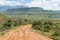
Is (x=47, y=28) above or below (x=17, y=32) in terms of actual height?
below

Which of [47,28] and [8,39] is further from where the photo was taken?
[47,28]

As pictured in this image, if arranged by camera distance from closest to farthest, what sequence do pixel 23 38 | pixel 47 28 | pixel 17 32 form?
pixel 23 38 → pixel 17 32 → pixel 47 28

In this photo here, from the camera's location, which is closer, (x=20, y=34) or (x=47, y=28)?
(x=20, y=34)

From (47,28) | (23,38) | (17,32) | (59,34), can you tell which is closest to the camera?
(23,38)

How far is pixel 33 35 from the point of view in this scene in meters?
29.7

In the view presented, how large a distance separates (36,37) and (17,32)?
2.66 m

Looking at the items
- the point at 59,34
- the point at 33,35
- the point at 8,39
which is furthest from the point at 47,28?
the point at 8,39

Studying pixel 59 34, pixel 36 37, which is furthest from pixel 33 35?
pixel 59 34

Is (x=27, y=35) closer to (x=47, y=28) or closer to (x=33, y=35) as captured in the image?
(x=33, y=35)

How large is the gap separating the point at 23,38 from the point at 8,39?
6.05 ft

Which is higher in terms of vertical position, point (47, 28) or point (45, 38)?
point (45, 38)

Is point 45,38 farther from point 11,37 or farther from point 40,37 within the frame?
point 11,37

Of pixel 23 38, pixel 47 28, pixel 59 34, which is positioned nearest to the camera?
pixel 23 38

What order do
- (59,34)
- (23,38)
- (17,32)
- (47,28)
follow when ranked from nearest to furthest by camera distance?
(23,38) → (17,32) → (59,34) → (47,28)
